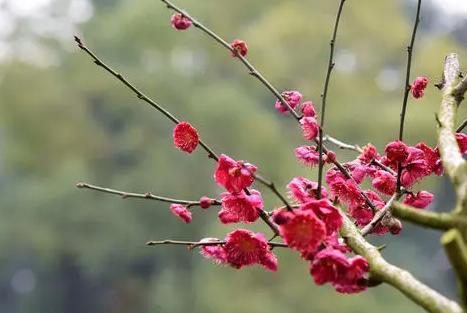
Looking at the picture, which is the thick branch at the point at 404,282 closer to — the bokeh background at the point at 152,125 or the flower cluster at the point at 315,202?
the flower cluster at the point at 315,202

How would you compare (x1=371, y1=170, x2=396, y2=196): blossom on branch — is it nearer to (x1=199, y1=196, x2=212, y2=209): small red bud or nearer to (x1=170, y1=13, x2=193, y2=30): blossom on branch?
(x1=199, y1=196, x2=212, y2=209): small red bud

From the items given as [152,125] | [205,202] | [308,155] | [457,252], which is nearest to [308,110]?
[308,155]

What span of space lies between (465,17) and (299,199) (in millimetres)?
10841

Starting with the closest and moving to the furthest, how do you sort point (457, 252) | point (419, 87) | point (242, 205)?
point (457, 252) < point (242, 205) < point (419, 87)

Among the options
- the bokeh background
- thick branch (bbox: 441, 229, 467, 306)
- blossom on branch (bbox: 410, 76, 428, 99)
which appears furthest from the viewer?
the bokeh background

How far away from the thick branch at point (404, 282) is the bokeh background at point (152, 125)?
21.7 ft

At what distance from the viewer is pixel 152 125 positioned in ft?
29.9

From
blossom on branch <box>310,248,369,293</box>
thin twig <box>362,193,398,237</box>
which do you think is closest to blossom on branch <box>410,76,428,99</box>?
thin twig <box>362,193,398,237</box>

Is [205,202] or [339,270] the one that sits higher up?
[205,202]

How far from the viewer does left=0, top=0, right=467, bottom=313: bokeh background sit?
325 inches

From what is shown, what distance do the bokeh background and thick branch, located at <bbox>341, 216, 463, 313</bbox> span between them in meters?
6.62

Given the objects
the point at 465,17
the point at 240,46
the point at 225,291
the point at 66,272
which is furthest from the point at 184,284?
the point at 240,46

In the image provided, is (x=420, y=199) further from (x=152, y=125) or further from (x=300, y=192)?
(x=152, y=125)

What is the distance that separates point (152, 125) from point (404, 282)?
28.5ft
